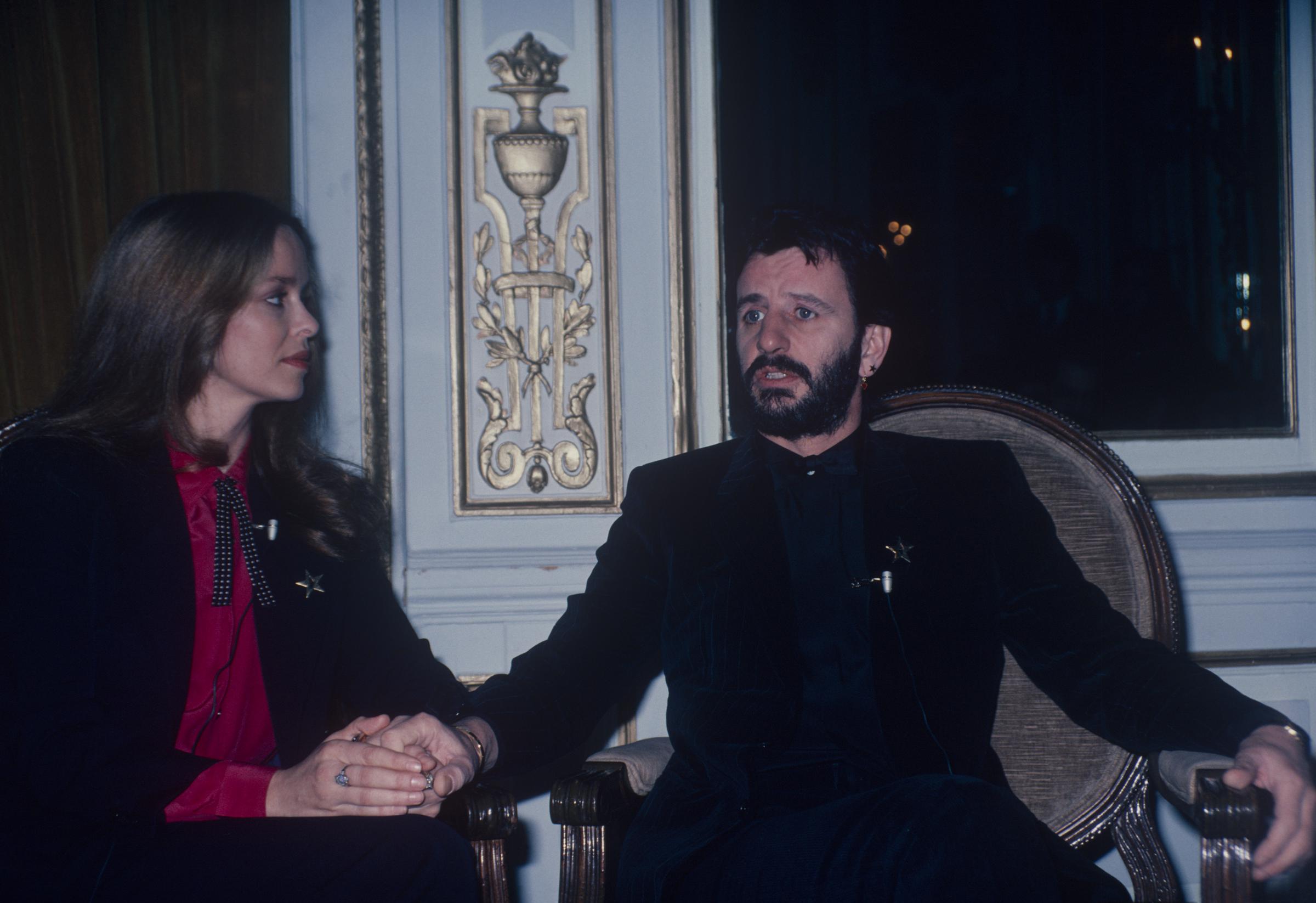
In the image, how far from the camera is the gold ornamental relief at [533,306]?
2426 millimetres

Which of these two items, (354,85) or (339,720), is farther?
(354,85)

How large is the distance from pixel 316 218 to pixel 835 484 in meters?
1.52

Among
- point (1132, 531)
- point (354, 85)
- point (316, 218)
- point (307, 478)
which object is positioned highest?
point (354, 85)

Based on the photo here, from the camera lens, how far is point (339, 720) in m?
1.90

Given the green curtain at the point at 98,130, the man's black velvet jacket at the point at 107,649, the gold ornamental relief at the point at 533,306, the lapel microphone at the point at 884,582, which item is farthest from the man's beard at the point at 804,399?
the green curtain at the point at 98,130

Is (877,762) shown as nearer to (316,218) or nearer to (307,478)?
(307,478)

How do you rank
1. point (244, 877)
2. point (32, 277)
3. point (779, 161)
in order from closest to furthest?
point (244, 877) → point (32, 277) → point (779, 161)

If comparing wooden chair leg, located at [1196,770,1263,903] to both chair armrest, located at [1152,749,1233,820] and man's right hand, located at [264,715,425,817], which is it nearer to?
chair armrest, located at [1152,749,1233,820]

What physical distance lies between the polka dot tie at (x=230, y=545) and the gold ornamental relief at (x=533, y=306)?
81 centimetres

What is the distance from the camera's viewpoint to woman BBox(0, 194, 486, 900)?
4.35 feet

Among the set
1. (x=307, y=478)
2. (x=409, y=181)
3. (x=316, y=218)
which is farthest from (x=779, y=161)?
(x=307, y=478)

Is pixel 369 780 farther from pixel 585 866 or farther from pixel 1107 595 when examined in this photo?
pixel 1107 595

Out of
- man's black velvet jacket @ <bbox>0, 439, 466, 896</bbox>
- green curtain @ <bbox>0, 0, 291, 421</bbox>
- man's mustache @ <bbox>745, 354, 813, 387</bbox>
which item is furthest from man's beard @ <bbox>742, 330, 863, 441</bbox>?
green curtain @ <bbox>0, 0, 291, 421</bbox>

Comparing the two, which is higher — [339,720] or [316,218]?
[316,218]
